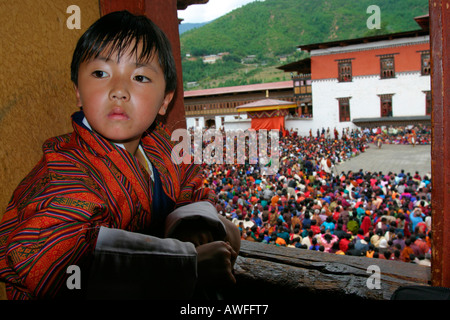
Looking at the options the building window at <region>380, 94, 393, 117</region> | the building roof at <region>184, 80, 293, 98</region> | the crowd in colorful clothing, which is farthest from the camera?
the building roof at <region>184, 80, 293, 98</region>

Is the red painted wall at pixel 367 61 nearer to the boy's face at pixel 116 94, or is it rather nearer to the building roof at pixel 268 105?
the building roof at pixel 268 105

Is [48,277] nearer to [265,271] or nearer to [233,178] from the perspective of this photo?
[265,271]

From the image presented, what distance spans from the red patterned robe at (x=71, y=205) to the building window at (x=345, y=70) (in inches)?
742

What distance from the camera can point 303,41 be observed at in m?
44.7

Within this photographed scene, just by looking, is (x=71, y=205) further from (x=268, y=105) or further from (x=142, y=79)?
(x=268, y=105)

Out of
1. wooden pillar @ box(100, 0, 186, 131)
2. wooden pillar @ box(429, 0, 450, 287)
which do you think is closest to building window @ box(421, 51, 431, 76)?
wooden pillar @ box(100, 0, 186, 131)

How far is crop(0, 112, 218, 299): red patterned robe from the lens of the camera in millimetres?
600

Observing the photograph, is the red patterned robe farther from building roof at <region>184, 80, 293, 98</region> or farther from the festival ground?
building roof at <region>184, 80, 293, 98</region>

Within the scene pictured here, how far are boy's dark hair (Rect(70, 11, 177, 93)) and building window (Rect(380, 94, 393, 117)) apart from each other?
19.2 metres

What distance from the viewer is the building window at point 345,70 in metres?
18.0

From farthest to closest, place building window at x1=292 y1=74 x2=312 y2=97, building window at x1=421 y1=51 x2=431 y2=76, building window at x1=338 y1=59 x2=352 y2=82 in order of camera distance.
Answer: building window at x1=292 y1=74 x2=312 y2=97 → building window at x1=338 y1=59 x2=352 y2=82 → building window at x1=421 y1=51 x2=431 y2=76

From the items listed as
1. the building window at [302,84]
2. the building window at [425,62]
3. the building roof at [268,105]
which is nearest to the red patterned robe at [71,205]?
the building roof at [268,105]

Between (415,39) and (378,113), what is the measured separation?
385 centimetres

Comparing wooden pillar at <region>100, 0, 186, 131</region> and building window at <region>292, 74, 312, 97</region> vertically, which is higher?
building window at <region>292, 74, 312, 97</region>
